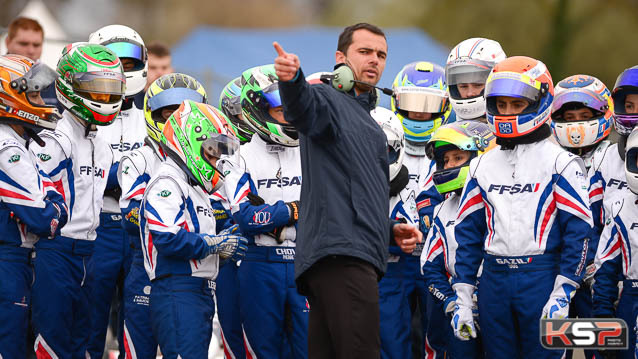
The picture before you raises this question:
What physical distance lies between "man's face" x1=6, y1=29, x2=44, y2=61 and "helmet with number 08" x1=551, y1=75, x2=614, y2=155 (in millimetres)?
5667

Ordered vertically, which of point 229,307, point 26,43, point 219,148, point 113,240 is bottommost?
point 229,307

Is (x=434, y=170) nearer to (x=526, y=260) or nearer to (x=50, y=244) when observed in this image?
(x=526, y=260)

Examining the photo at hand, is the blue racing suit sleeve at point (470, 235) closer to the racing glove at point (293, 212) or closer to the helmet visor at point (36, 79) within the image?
the racing glove at point (293, 212)

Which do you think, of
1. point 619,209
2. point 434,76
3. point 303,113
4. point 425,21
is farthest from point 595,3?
point 303,113

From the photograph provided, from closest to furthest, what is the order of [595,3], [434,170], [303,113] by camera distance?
[303,113] → [434,170] → [595,3]

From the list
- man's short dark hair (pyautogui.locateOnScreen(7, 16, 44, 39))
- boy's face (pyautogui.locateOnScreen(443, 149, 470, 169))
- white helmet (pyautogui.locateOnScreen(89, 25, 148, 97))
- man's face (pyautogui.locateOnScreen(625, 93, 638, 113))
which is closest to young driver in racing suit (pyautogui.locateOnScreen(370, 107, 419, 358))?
boy's face (pyautogui.locateOnScreen(443, 149, 470, 169))

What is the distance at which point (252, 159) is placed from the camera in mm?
7469

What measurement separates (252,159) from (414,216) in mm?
1312

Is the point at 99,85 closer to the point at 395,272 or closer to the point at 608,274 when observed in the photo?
the point at 395,272

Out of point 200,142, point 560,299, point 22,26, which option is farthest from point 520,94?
point 22,26

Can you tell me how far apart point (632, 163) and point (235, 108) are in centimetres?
361

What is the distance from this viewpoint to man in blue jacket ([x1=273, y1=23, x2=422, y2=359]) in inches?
204

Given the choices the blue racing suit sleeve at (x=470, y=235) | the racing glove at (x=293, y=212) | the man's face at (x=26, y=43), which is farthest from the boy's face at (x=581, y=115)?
the man's face at (x=26, y=43)

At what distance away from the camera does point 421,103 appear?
876 cm
